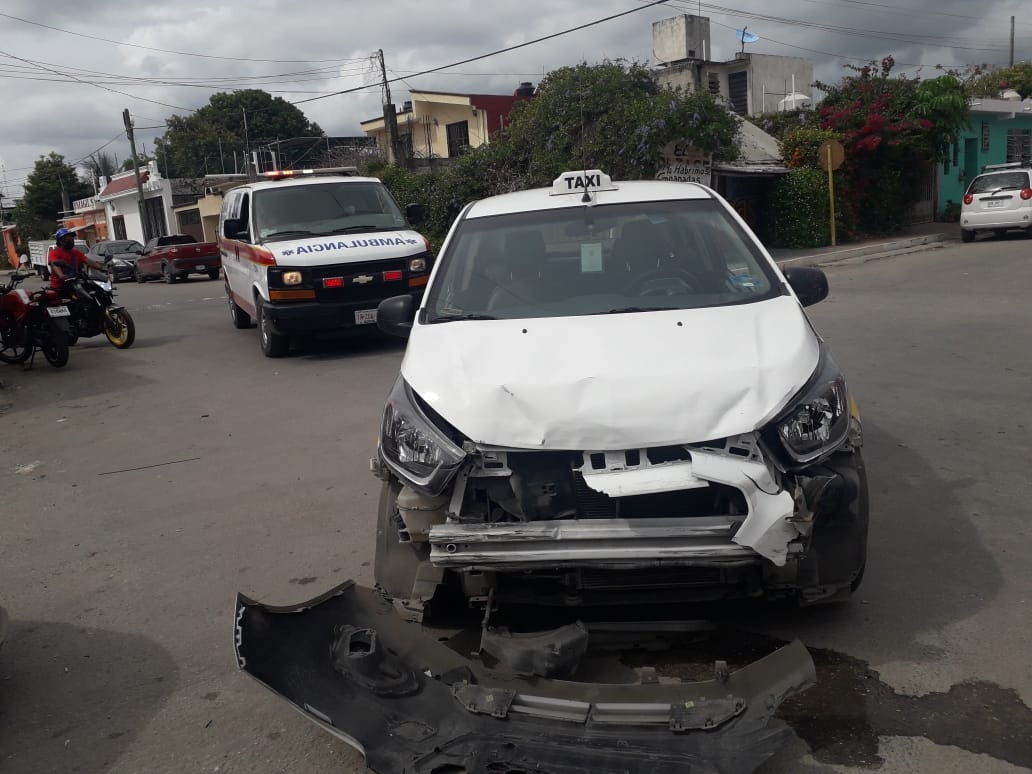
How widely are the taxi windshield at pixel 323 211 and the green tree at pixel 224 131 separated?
51.0m

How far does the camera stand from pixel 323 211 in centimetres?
1177

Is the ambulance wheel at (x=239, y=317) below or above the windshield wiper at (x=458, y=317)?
below

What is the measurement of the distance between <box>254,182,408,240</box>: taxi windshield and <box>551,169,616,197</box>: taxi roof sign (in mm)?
6496

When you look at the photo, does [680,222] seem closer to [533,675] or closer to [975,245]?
[533,675]

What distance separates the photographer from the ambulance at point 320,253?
10.8 metres

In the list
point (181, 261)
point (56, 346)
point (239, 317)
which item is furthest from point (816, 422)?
point (181, 261)

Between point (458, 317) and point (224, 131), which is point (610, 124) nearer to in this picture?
point (458, 317)

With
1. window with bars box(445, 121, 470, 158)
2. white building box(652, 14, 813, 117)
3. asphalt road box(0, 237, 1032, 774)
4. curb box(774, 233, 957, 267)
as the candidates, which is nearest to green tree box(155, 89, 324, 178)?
window with bars box(445, 121, 470, 158)

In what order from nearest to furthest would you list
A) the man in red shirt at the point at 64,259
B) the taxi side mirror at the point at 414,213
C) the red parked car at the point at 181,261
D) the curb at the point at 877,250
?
the taxi side mirror at the point at 414,213, the man in red shirt at the point at 64,259, the curb at the point at 877,250, the red parked car at the point at 181,261

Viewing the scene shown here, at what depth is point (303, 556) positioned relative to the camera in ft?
16.2

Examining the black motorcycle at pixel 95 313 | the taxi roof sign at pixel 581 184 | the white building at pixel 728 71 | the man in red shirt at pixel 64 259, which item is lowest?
the black motorcycle at pixel 95 313

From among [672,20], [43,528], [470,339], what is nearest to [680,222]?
[470,339]

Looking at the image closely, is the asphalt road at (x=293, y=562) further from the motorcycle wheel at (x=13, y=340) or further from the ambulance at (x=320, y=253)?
the motorcycle wheel at (x=13, y=340)

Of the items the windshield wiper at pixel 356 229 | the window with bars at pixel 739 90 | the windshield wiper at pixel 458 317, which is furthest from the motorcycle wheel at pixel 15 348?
the window with bars at pixel 739 90
